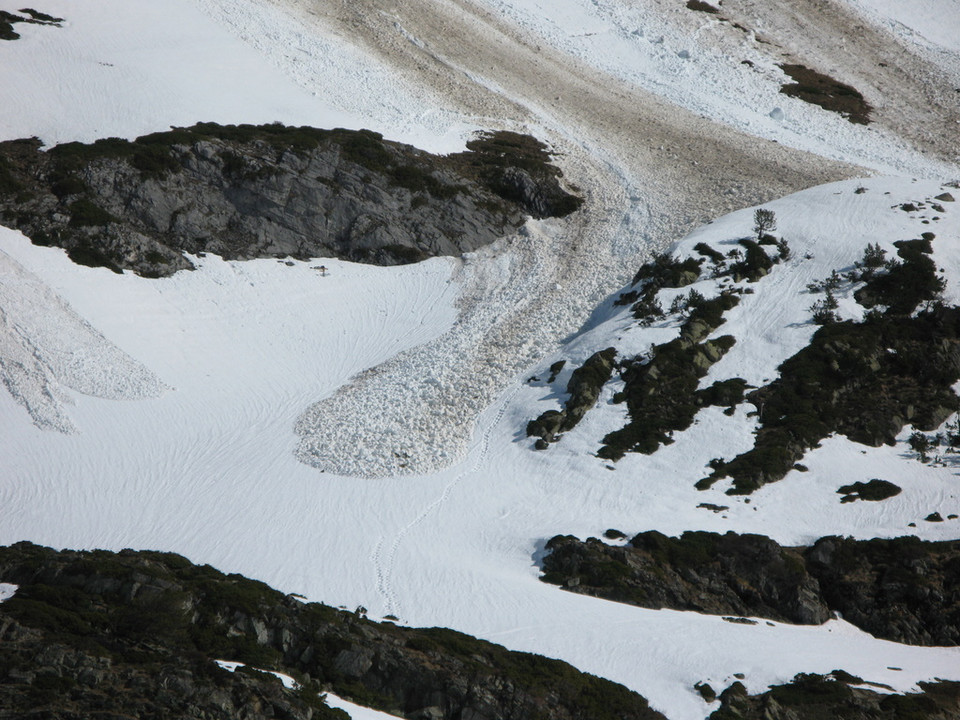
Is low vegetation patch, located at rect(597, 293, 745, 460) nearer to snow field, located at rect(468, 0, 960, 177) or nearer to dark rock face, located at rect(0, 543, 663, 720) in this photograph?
dark rock face, located at rect(0, 543, 663, 720)

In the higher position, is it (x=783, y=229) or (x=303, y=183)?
(x=783, y=229)

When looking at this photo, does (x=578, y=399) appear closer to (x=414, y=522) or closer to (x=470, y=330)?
(x=470, y=330)

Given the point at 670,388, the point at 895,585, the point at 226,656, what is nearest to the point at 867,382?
the point at 670,388

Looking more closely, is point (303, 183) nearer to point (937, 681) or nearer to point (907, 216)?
point (907, 216)

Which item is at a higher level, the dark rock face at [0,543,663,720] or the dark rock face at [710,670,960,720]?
the dark rock face at [710,670,960,720]

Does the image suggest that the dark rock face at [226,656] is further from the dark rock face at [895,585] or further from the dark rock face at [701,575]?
the dark rock face at [895,585]

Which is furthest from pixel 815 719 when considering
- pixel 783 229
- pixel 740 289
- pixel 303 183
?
pixel 303 183

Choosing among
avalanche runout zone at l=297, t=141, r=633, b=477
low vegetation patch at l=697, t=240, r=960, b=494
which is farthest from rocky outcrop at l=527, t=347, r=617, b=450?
low vegetation patch at l=697, t=240, r=960, b=494

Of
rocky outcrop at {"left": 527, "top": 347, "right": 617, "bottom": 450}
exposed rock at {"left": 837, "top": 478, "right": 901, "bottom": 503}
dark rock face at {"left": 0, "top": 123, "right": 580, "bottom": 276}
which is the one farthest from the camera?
dark rock face at {"left": 0, "top": 123, "right": 580, "bottom": 276}
